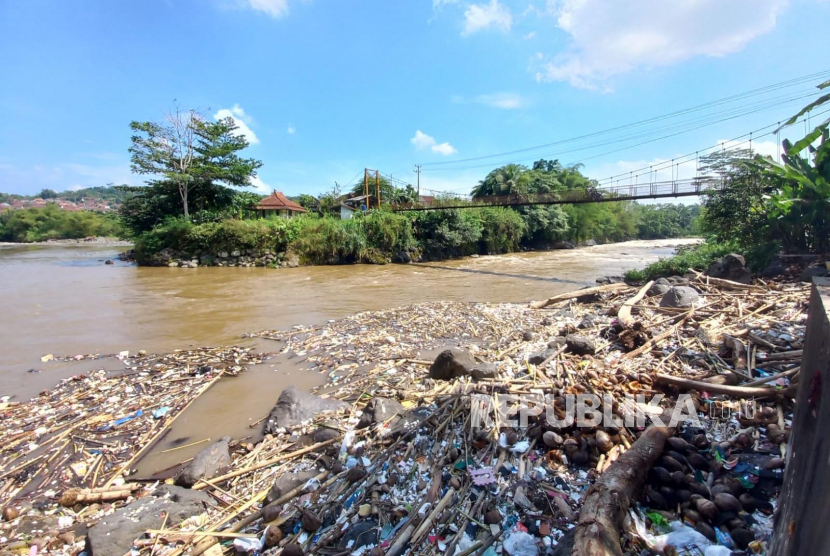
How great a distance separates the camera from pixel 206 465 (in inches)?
111

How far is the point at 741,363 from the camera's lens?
10.2ft

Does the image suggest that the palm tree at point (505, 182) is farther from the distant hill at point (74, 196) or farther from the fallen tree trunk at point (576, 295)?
the distant hill at point (74, 196)

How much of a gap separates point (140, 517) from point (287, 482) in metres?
0.80

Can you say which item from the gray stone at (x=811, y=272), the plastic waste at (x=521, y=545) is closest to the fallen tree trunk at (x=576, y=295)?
the gray stone at (x=811, y=272)

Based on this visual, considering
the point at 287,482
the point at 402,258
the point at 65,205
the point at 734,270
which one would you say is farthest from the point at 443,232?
the point at 65,205

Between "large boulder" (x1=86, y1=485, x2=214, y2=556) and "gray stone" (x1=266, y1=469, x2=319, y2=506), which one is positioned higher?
"gray stone" (x1=266, y1=469, x2=319, y2=506)

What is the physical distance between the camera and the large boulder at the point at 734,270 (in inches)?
275

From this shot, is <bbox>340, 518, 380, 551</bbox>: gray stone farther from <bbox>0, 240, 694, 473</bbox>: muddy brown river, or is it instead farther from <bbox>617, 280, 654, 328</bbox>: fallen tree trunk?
<bbox>617, 280, 654, 328</bbox>: fallen tree trunk

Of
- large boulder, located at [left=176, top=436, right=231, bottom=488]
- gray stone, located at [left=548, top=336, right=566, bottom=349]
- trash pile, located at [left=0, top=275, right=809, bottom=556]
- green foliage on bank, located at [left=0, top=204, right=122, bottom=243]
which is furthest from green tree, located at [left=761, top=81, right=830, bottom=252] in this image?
green foliage on bank, located at [left=0, top=204, right=122, bottom=243]

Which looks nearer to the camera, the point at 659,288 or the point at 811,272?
the point at 811,272

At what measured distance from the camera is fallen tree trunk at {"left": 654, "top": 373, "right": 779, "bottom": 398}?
2.51 m

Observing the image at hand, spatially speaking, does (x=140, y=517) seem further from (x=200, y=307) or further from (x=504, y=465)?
(x=200, y=307)

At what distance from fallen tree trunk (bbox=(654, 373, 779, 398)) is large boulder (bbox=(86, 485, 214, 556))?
320cm

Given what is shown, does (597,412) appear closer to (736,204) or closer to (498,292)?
(498,292)
